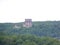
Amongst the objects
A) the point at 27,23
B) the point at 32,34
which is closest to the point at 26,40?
the point at 32,34

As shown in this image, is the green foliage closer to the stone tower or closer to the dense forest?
the dense forest

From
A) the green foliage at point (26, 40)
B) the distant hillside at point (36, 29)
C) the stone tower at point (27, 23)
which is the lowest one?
the green foliage at point (26, 40)

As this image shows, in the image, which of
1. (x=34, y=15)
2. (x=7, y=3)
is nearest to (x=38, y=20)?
(x=34, y=15)

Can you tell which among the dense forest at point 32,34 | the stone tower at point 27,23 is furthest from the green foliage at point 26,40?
the stone tower at point 27,23

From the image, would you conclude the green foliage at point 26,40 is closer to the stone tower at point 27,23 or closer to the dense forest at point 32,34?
the dense forest at point 32,34

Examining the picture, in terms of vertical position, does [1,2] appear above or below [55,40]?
above

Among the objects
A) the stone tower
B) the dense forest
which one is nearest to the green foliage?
the dense forest

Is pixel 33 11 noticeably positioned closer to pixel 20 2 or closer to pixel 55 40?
pixel 20 2
